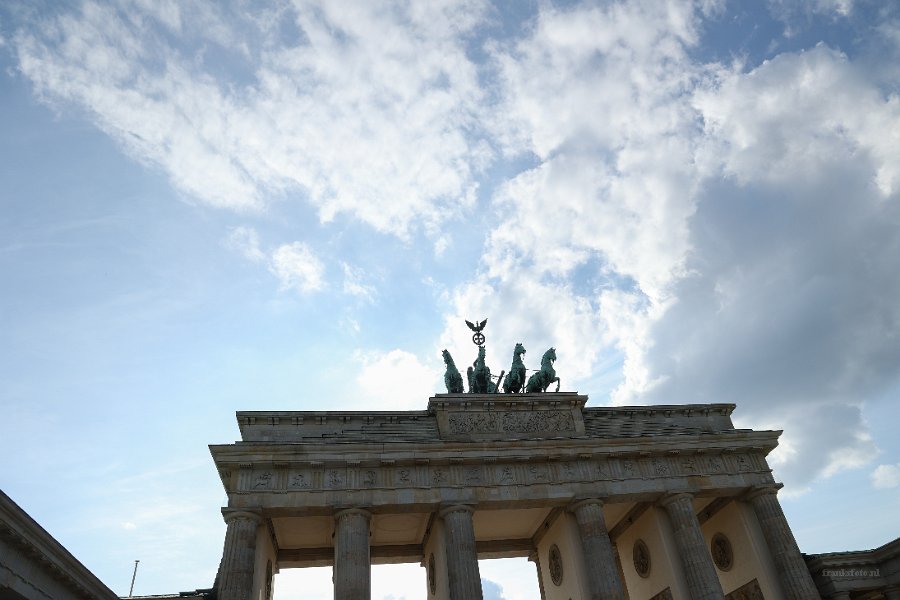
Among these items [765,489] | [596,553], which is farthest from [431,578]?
[765,489]

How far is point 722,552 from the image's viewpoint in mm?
30781

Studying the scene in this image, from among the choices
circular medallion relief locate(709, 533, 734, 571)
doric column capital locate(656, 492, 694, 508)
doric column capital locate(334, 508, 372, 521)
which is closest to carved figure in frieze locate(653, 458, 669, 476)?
doric column capital locate(656, 492, 694, 508)

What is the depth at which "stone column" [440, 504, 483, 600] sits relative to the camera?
25.0m

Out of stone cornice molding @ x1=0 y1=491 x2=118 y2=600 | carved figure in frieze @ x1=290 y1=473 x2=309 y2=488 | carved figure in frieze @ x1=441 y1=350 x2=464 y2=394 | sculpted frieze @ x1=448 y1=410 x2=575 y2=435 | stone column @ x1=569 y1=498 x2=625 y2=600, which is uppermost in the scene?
carved figure in frieze @ x1=441 y1=350 x2=464 y2=394

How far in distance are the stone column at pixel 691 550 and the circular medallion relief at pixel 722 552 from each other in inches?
125

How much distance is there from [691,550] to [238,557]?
18.1m

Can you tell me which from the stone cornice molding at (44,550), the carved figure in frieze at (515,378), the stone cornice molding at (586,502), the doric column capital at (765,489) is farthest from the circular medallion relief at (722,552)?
the stone cornice molding at (44,550)

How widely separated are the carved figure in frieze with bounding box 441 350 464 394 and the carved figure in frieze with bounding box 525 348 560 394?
12.0ft

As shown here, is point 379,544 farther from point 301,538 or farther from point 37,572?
point 37,572

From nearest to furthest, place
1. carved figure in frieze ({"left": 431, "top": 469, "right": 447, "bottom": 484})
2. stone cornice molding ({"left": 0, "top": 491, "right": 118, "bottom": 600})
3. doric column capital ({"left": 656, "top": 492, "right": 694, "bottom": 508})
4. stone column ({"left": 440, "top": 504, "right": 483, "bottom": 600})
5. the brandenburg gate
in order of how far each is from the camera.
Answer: stone cornice molding ({"left": 0, "top": 491, "right": 118, "bottom": 600}) < stone column ({"left": 440, "top": 504, "right": 483, "bottom": 600}) < the brandenburg gate < carved figure in frieze ({"left": 431, "top": 469, "right": 447, "bottom": 484}) < doric column capital ({"left": 656, "top": 492, "right": 694, "bottom": 508})

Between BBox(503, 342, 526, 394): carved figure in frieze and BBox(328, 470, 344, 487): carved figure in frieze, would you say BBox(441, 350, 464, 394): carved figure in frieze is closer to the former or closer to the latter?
BBox(503, 342, 526, 394): carved figure in frieze

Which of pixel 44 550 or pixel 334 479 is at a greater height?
pixel 334 479

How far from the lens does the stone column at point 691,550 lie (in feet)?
86.3

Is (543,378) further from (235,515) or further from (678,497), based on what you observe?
(235,515)
